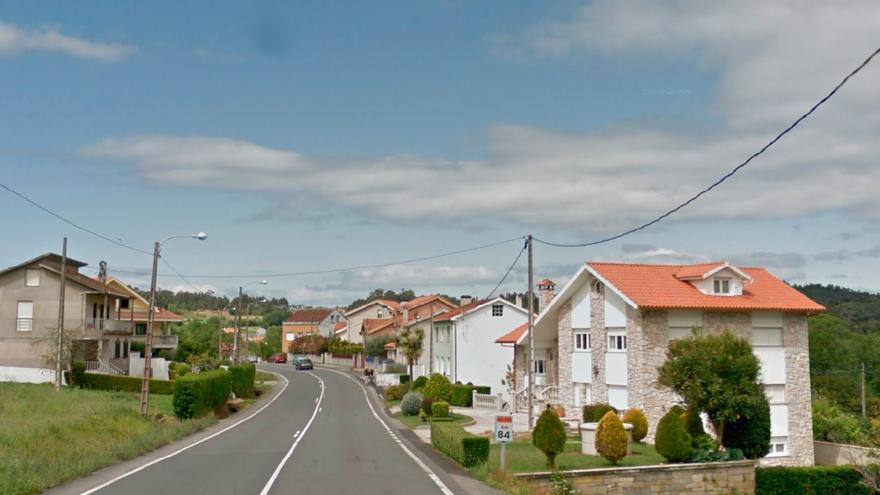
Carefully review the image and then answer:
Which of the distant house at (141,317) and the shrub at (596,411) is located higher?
the distant house at (141,317)

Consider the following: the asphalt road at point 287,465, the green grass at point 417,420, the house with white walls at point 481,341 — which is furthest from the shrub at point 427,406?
the house with white walls at point 481,341

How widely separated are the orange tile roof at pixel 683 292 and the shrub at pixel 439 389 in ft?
55.9

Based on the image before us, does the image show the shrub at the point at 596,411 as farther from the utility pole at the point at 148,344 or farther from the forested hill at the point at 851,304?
the forested hill at the point at 851,304

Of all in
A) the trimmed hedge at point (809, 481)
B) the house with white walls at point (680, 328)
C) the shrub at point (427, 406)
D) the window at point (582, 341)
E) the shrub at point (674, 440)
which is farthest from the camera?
the shrub at point (427, 406)

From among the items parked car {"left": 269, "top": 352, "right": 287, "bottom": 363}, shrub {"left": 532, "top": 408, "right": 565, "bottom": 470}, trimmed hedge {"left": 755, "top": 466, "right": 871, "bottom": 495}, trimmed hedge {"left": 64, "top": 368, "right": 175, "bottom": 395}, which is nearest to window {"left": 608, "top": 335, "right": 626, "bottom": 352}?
trimmed hedge {"left": 755, "top": 466, "right": 871, "bottom": 495}

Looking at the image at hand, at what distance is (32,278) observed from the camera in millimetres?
59438

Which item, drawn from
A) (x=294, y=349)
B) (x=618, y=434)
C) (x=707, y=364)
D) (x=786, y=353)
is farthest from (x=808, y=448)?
(x=294, y=349)

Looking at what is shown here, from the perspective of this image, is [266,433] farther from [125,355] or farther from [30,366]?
[125,355]

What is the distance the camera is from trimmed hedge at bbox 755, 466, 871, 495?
91.4ft

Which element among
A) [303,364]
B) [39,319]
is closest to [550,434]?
[39,319]

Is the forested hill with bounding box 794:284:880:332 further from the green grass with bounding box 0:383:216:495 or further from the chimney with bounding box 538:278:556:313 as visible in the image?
the green grass with bounding box 0:383:216:495

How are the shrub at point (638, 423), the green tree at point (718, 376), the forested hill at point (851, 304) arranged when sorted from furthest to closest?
the forested hill at point (851, 304), the shrub at point (638, 423), the green tree at point (718, 376)

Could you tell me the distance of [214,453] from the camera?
27500 millimetres

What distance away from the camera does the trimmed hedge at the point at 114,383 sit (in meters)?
53.2
